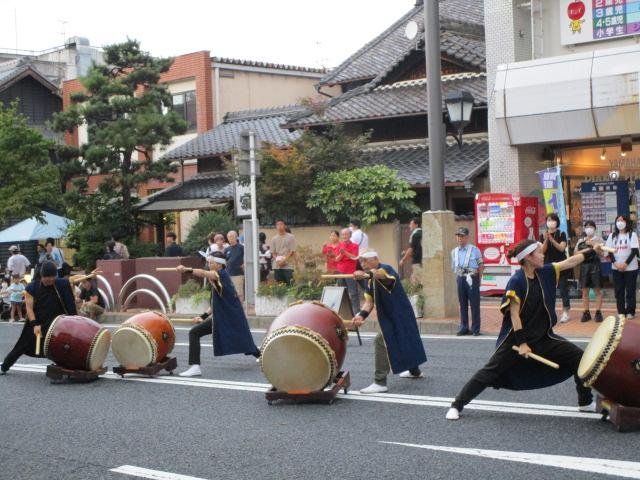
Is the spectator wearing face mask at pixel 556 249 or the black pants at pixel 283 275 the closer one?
the spectator wearing face mask at pixel 556 249

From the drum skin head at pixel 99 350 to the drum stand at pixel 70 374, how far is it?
0.24 ft

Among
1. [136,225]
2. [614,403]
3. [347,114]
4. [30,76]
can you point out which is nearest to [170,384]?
[614,403]

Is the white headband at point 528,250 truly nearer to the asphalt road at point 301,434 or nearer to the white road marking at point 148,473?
the asphalt road at point 301,434

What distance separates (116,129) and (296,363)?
21.6 meters

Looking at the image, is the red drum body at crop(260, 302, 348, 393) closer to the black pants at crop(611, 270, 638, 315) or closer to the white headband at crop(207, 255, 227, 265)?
the white headband at crop(207, 255, 227, 265)

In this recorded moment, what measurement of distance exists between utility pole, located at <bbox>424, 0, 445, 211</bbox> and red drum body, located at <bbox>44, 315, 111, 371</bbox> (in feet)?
24.6

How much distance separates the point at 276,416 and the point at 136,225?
947 inches

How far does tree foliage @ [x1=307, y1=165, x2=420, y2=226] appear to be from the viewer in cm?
2406

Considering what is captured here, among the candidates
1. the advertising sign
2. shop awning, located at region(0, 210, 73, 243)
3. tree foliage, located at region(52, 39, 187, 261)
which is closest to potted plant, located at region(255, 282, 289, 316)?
the advertising sign

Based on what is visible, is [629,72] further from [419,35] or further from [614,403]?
[614,403]

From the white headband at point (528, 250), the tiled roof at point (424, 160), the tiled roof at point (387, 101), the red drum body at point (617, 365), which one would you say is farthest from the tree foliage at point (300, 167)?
the red drum body at point (617, 365)

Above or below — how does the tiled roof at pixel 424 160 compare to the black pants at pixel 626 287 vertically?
above

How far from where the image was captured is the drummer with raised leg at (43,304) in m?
13.4

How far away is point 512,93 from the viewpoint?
71.9 feet
